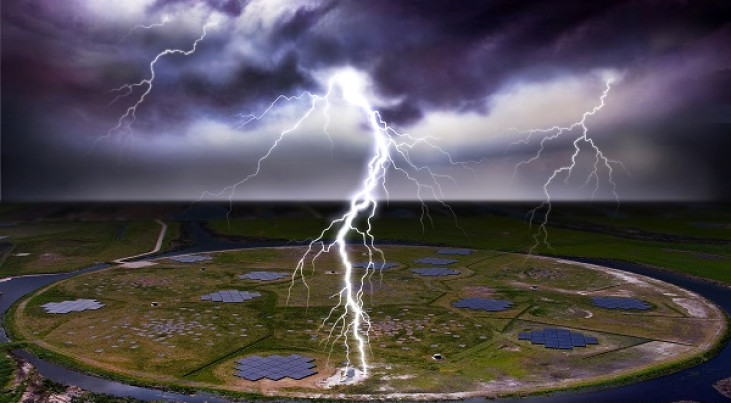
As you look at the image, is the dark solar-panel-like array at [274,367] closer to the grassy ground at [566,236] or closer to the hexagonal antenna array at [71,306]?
the hexagonal antenna array at [71,306]

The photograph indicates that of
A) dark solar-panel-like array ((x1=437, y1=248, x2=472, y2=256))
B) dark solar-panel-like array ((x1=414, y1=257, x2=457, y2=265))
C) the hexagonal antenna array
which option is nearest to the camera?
the hexagonal antenna array

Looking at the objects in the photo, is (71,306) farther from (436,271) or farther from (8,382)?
(436,271)

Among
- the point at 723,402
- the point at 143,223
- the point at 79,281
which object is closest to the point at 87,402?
the point at 723,402

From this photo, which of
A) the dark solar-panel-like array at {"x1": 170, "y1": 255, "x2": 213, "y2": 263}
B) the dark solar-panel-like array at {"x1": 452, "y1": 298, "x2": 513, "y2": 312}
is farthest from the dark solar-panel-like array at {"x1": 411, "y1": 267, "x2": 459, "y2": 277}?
the dark solar-panel-like array at {"x1": 170, "y1": 255, "x2": 213, "y2": 263}

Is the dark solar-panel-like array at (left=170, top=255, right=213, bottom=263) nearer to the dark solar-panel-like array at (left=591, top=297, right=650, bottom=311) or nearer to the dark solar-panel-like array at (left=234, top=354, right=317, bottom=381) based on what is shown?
the dark solar-panel-like array at (left=234, top=354, right=317, bottom=381)

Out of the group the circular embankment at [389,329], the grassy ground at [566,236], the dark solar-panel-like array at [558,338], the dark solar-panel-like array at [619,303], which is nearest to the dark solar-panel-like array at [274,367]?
the circular embankment at [389,329]
